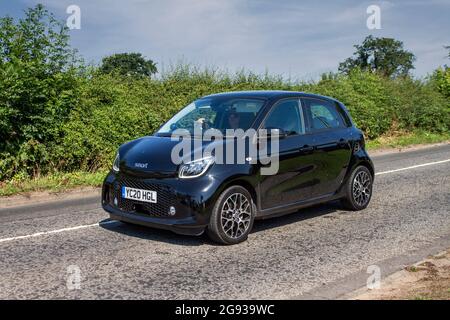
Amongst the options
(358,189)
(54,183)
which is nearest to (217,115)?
(358,189)

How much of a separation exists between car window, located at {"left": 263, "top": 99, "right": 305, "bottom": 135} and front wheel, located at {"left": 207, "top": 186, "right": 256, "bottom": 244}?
1.04 m

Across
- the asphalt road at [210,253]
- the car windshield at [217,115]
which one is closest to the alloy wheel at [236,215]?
the asphalt road at [210,253]

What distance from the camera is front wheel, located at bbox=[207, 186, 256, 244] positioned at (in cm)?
620

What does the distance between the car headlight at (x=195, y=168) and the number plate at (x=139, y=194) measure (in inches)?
16.2

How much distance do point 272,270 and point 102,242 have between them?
2.21m

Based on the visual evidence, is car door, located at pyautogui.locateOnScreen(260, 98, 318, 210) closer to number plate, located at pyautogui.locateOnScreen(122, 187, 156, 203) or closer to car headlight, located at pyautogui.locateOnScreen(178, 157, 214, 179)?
car headlight, located at pyautogui.locateOnScreen(178, 157, 214, 179)

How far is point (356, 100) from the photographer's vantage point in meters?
21.0

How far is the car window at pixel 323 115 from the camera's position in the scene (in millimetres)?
7783

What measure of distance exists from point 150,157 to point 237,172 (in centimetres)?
103

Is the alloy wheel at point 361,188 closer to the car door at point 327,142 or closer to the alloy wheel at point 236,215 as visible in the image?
the car door at point 327,142

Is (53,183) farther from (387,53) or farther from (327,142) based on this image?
(387,53)

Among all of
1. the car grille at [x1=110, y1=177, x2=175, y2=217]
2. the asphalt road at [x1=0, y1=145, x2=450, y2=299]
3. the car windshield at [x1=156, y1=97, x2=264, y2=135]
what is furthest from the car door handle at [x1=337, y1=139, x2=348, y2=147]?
the car grille at [x1=110, y1=177, x2=175, y2=217]

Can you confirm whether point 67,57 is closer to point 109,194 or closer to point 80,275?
point 109,194
